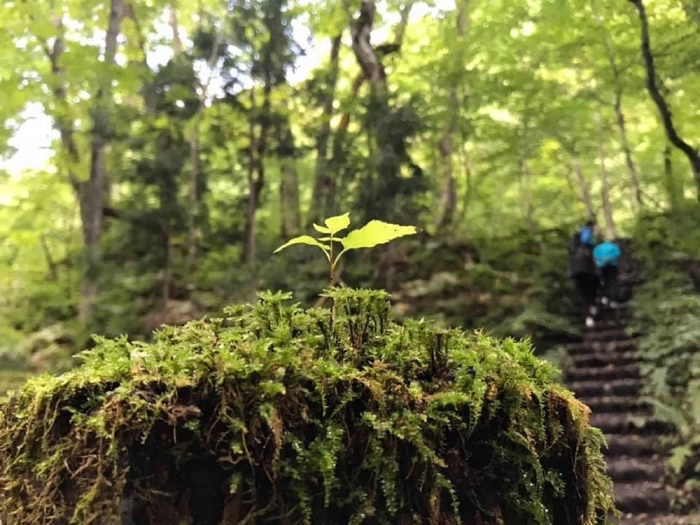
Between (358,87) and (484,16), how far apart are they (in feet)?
10.2

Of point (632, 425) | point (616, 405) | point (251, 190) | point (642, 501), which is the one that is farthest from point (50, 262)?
point (642, 501)

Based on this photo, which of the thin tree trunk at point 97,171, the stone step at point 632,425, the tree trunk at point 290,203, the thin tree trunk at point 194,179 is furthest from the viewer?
the tree trunk at point 290,203

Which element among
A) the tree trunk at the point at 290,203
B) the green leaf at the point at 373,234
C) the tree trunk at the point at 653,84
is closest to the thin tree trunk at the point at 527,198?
the tree trunk at the point at 653,84

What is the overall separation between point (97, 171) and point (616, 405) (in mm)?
8484

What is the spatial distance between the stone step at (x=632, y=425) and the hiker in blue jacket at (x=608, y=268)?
3010 mm

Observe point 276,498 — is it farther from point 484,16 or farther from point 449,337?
point 484,16

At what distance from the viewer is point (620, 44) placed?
10.0 m

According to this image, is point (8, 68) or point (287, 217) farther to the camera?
point (287, 217)

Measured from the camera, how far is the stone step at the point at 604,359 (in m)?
8.04

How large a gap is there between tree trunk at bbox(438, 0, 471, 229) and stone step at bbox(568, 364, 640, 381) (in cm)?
530

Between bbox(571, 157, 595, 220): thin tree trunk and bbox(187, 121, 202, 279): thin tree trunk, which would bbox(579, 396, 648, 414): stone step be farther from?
bbox(571, 157, 595, 220): thin tree trunk

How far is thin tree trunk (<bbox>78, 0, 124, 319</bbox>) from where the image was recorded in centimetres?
931

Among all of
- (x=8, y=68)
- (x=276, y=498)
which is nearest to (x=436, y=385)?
(x=276, y=498)

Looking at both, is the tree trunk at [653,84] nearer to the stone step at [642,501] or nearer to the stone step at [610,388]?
the stone step at [610,388]
